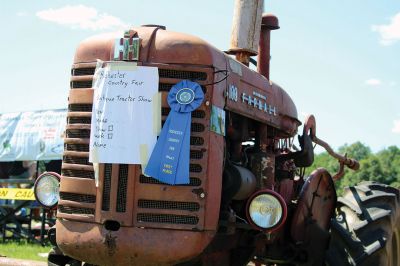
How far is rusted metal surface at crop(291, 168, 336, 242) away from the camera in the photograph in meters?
6.09

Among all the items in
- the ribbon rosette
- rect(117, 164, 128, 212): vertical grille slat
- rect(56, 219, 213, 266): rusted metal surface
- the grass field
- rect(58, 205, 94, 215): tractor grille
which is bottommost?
the grass field

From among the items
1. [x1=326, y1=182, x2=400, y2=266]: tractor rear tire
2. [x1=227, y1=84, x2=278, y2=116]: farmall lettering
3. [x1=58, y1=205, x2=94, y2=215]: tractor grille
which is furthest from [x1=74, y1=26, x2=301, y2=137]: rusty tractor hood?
[x1=326, y1=182, x2=400, y2=266]: tractor rear tire

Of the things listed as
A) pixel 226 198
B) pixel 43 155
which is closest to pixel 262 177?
pixel 226 198

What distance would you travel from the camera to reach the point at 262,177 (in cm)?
555

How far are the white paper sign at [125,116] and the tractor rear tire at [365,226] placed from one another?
2511 mm

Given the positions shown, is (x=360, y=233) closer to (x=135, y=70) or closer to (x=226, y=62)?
(x=226, y=62)

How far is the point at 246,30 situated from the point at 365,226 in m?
2.34

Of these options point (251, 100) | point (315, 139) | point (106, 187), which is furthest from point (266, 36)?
point (106, 187)

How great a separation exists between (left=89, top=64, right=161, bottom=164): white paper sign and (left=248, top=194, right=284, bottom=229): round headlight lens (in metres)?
0.93

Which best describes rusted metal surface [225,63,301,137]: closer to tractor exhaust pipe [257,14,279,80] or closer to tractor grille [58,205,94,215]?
tractor exhaust pipe [257,14,279,80]

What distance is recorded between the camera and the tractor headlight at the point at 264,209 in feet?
16.0

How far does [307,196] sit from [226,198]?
1395 millimetres

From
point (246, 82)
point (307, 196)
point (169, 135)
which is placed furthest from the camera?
point (307, 196)

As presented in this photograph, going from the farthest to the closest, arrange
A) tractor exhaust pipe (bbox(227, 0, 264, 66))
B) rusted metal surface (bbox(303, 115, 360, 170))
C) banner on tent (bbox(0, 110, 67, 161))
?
1. banner on tent (bbox(0, 110, 67, 161))
2. rusted metal surface (bbox(303, 115, 360, 170))
3. tractor exhaust pipe (bbox(227, 0, 264, 66))
